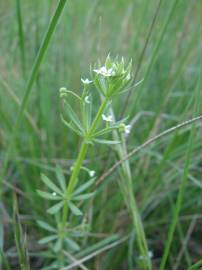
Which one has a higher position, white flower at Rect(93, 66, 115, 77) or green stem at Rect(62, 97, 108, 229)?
white flower at Rect(93, 66, 115, 77)

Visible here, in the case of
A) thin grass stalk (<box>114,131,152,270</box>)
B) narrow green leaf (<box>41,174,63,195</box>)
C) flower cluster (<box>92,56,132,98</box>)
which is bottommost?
thin grass stalk (<box>114,131,152,270</box>)

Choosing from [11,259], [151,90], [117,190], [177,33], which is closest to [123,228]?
[117,190]

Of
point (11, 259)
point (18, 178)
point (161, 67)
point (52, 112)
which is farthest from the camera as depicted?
point (161, 67)

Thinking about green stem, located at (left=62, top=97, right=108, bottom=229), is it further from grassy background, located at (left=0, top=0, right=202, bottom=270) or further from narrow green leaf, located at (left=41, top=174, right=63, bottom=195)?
grassy background, located at (left=0, top=0, right=202, bottom=270)

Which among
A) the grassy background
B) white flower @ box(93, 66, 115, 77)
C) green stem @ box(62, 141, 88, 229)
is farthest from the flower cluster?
the grassy background

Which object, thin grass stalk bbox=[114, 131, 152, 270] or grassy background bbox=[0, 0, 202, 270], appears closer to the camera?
thin grass stalk bbox=[114, 131, 152, 270]

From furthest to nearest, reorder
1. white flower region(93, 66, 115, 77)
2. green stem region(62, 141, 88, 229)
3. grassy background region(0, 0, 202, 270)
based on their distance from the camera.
→ grassy background region(0, 0, 202, 270) → green stem region(62, 141, 88, 229) → white flower region(93, 66, 115, 77)

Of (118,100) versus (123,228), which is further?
(118,100)

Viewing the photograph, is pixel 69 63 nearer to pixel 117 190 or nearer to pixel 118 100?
pixel 118 100

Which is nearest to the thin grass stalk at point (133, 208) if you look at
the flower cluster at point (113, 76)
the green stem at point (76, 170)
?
the green stem at point (76, 170)
